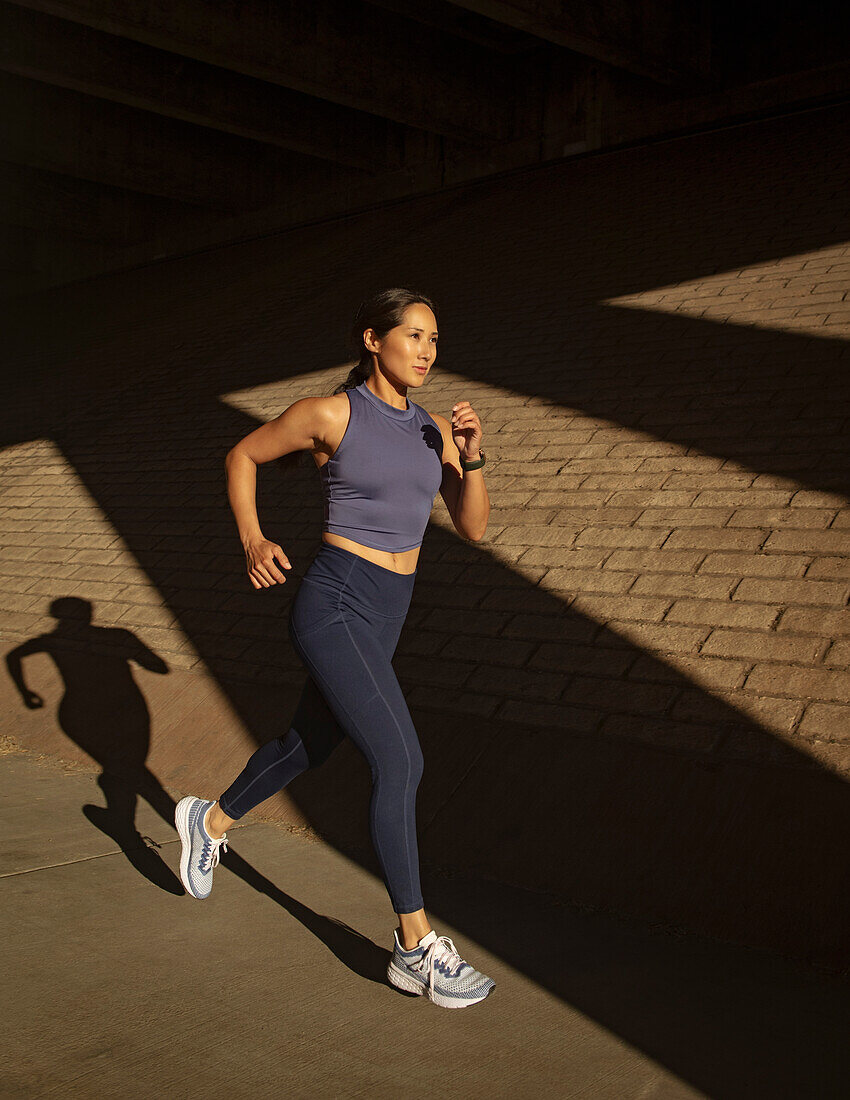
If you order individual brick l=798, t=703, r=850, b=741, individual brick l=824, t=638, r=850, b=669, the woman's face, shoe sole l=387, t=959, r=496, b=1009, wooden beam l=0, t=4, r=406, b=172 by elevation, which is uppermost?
wooden beam l=0, t=4, r=406, b=172

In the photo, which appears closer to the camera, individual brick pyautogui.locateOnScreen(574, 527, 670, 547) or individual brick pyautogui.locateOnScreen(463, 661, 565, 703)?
individual brick pyautogui.locateOnScreen(463, 661, 565, 703)

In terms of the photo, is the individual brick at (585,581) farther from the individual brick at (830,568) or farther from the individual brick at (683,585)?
the individual brick at (830,568)

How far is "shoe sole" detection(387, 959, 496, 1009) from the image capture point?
2.56 meters

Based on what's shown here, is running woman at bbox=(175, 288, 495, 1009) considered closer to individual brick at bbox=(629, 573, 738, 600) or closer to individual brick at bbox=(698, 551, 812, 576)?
individual brick at bbox=(629, 573, 738, 600)

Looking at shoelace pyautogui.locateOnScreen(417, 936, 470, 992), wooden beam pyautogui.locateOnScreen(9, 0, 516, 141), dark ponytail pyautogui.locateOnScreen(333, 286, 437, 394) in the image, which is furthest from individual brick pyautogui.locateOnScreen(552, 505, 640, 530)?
wooden beam pyautogui.locateOnScreen(9, 0, 516, 141)

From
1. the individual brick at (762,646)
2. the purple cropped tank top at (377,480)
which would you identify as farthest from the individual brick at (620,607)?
the purple cropped tank top at (377,480)

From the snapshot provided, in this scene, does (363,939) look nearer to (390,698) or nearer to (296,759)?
(296,759)

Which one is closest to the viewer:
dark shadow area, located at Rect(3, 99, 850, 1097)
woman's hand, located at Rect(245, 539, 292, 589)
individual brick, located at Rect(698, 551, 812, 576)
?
woman's hand, located at Rect(245, 539, 292, 589)

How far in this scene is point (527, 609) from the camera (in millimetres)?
4832

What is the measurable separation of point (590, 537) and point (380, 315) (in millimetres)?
2559

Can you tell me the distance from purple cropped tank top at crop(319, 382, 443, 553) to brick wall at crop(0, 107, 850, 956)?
1.40 meters

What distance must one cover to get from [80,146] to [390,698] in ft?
A: 54.4

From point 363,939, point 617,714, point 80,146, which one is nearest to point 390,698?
point 363,939

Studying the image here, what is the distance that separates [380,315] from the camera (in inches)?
114
